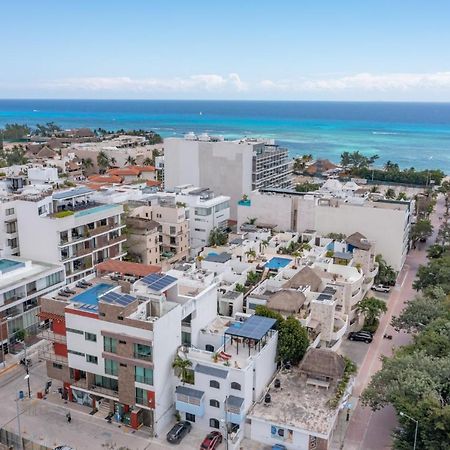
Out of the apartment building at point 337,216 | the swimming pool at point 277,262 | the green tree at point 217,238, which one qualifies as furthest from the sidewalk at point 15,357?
the apartment building at point 337,216

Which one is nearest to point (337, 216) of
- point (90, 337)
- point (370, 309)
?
point (370, 309)

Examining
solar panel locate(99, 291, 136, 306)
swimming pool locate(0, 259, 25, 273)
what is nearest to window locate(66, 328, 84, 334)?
solar panel locate(99, 291, 136, 306)

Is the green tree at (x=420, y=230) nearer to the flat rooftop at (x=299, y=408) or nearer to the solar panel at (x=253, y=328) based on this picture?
the solar panel at (x=253, y=328)

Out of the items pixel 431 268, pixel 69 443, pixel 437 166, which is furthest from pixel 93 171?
pixel 437 166

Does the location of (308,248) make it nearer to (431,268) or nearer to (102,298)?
(431,268)

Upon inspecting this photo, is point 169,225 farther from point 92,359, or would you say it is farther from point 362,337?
point 92,359
